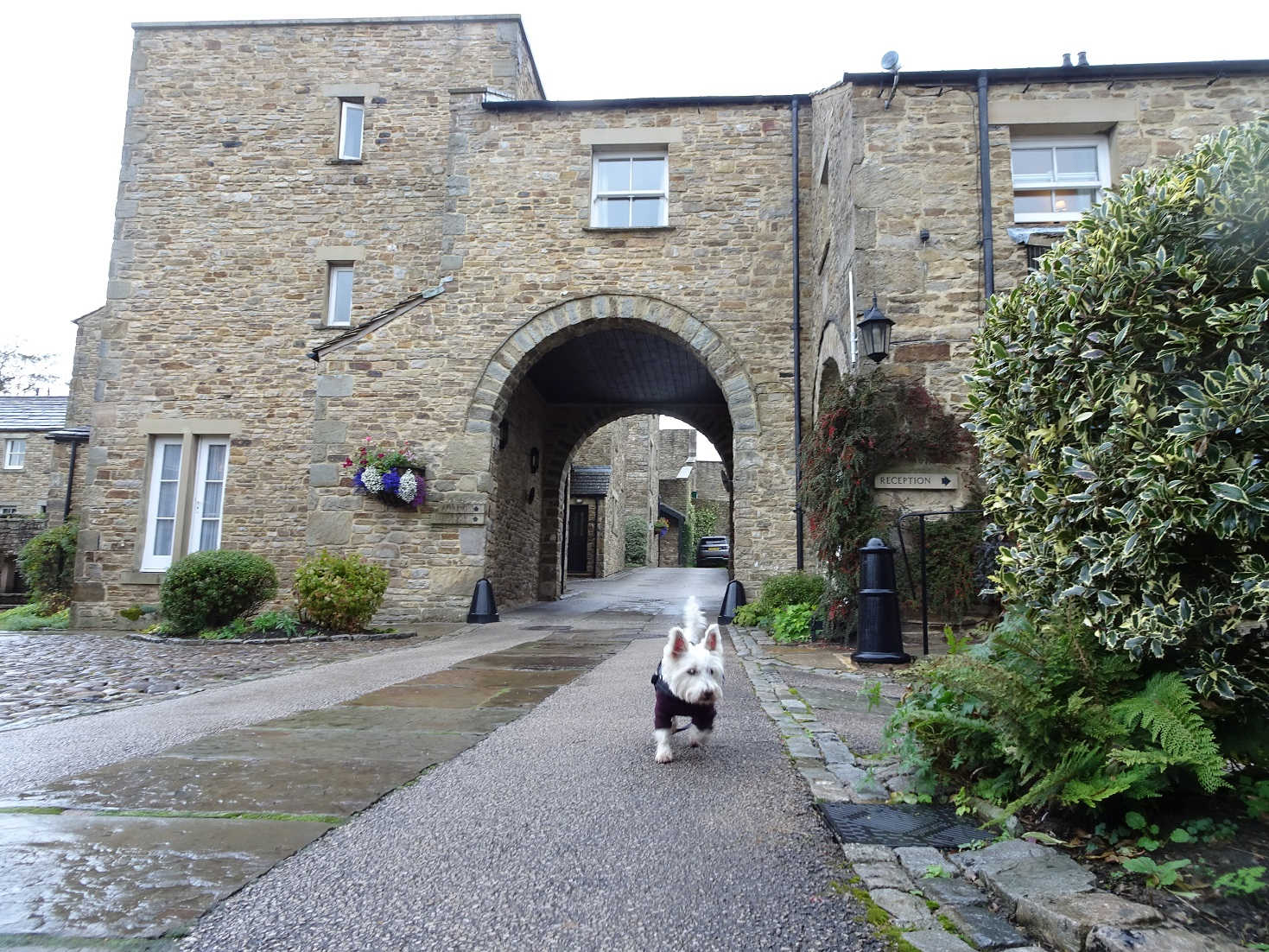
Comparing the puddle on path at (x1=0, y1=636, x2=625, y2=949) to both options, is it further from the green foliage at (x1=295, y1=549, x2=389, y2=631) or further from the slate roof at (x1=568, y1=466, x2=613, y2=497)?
the slate roof at (x1=568, y1=466, x2=613, y2=497)

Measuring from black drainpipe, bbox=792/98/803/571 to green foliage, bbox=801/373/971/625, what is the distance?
9.72ft

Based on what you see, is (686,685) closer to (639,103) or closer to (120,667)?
(120,667)

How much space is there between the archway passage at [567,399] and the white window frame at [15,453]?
2351 centimetres

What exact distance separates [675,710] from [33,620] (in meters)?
14.5

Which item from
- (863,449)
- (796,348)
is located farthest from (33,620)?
(863,449)

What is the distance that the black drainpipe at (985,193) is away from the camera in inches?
304

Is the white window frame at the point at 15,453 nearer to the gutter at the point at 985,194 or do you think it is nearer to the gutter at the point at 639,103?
the gutter at the point at 639,103

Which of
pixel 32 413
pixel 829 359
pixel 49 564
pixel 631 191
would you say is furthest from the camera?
pixel 32 413

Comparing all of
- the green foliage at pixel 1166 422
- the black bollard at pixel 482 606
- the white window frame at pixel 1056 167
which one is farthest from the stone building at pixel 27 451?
the green foliage at pixel 1166 422

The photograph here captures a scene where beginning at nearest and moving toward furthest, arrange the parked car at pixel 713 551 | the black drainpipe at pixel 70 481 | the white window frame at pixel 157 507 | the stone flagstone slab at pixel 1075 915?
the stone flagstone slab at pixel 1075 915
the white window frame at pixel 157 507
the black drainpipe at pixel 70 481
the parked car at pixel 713 551

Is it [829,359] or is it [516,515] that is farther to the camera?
[516,515]

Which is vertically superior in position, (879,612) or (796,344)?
(796,344)

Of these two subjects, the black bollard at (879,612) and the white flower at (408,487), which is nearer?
the black bollard at (879,612)

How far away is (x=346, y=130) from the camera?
13.5m
